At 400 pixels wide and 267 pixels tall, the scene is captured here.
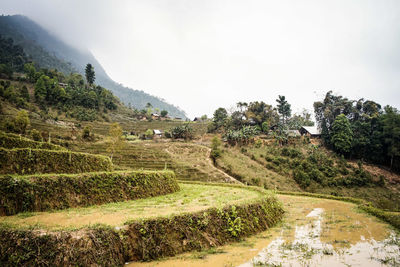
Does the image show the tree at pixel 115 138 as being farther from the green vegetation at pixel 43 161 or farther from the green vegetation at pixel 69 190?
the green vegetation at pixel 69 190

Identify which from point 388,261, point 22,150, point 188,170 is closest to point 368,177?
point 188,170

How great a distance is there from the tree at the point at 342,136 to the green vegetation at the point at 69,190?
43.3m

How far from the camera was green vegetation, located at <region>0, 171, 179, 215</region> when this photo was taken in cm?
759

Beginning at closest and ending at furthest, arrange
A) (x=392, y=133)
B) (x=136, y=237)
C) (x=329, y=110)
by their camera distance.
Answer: (x=136, y=237) → (x=392, y=133) → (x=329, y=110)

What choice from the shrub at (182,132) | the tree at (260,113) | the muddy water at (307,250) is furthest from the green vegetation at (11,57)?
the muddy water at (307,250)

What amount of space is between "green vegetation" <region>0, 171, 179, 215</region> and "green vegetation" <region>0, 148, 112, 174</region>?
3277 mm

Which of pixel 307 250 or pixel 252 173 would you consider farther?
pixel 252 173

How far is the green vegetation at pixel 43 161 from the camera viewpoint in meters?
10.3

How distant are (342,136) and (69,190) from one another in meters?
49.2

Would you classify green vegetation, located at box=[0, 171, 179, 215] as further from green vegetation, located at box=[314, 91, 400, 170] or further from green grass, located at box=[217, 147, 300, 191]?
green vegetation, located at box=[314, 91, 400, 170]

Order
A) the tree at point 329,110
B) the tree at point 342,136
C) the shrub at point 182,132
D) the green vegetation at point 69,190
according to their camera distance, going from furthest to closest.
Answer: the shrub at point 182,132, the tree at point 329,110, the tree at point 342,136, the green vegetation at point 69,190

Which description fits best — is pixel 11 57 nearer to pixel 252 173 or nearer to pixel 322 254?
pixel 252 173

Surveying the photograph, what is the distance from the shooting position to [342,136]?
1676 inches

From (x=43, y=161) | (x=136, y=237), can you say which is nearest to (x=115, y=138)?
(x=43, y=161)
